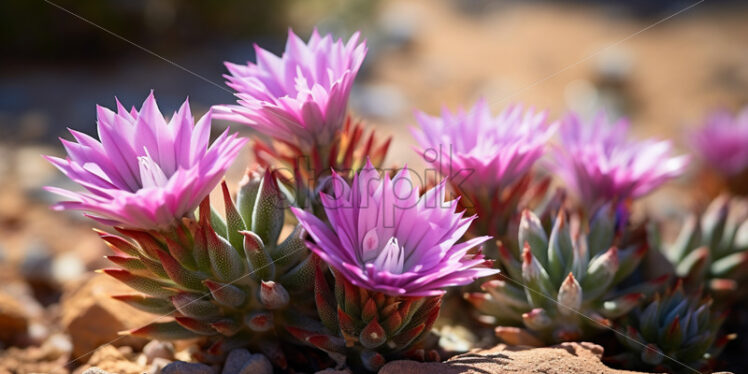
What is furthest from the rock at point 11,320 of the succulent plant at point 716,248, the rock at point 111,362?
the succulent plant at point 716,248

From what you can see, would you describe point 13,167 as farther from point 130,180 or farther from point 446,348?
A: point 446,348

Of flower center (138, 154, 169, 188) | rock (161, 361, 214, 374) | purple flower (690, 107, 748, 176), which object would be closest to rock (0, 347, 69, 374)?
rock (161, 361, 214, 374)

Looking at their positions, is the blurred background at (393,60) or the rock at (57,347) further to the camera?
the blurred background at (393,60)

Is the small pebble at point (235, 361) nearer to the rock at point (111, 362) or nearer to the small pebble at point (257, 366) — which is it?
the small pebble at point (257, 366)

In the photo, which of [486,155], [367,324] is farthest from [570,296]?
[367,324]

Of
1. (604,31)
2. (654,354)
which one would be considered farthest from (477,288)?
(604,31)
